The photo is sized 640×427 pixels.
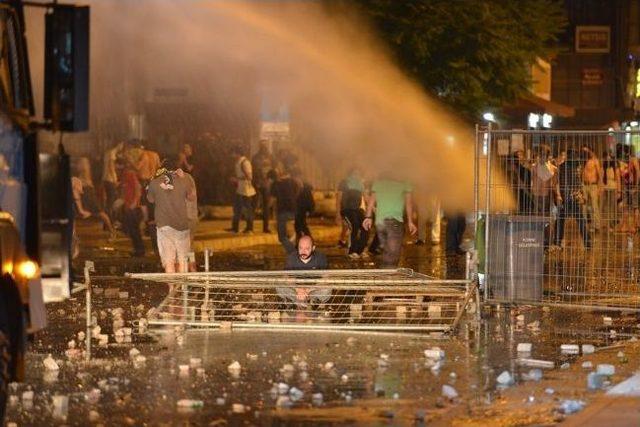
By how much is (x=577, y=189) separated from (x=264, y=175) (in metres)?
14.4

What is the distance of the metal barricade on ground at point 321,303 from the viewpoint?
13.8 m

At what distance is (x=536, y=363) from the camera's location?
12.2m

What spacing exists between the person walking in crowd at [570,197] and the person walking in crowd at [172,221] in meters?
4.27

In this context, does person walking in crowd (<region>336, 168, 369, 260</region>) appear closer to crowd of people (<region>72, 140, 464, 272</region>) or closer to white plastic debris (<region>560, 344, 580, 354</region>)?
crowd of people (<region>72, 140, 464, 272</region>)

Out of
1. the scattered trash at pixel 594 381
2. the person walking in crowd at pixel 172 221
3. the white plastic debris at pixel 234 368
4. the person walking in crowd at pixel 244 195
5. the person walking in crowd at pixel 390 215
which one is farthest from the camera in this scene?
the person walking in crowd at pixel 244 195

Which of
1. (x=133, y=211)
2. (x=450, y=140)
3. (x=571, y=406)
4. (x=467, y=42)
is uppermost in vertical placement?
(x=467, y=42)

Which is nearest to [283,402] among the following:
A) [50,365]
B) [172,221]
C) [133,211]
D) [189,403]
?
[189,403]

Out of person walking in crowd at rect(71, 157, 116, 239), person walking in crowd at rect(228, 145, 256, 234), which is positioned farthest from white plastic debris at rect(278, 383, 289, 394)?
person walking in crowd at rect(228, 145, 256, 234)

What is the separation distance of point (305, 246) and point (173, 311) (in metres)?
1.53

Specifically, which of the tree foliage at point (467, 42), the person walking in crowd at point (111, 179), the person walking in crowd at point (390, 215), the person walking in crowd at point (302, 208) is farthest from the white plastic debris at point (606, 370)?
the tree foliage at point (467, 42)

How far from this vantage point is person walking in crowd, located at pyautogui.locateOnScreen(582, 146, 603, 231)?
56.8 feet

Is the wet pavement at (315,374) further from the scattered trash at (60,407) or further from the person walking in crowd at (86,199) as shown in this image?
the person walking in crowd at (86,199)

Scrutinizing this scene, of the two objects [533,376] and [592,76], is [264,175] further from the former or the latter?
[592,76]

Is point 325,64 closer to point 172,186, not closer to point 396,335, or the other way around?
point 172,186
